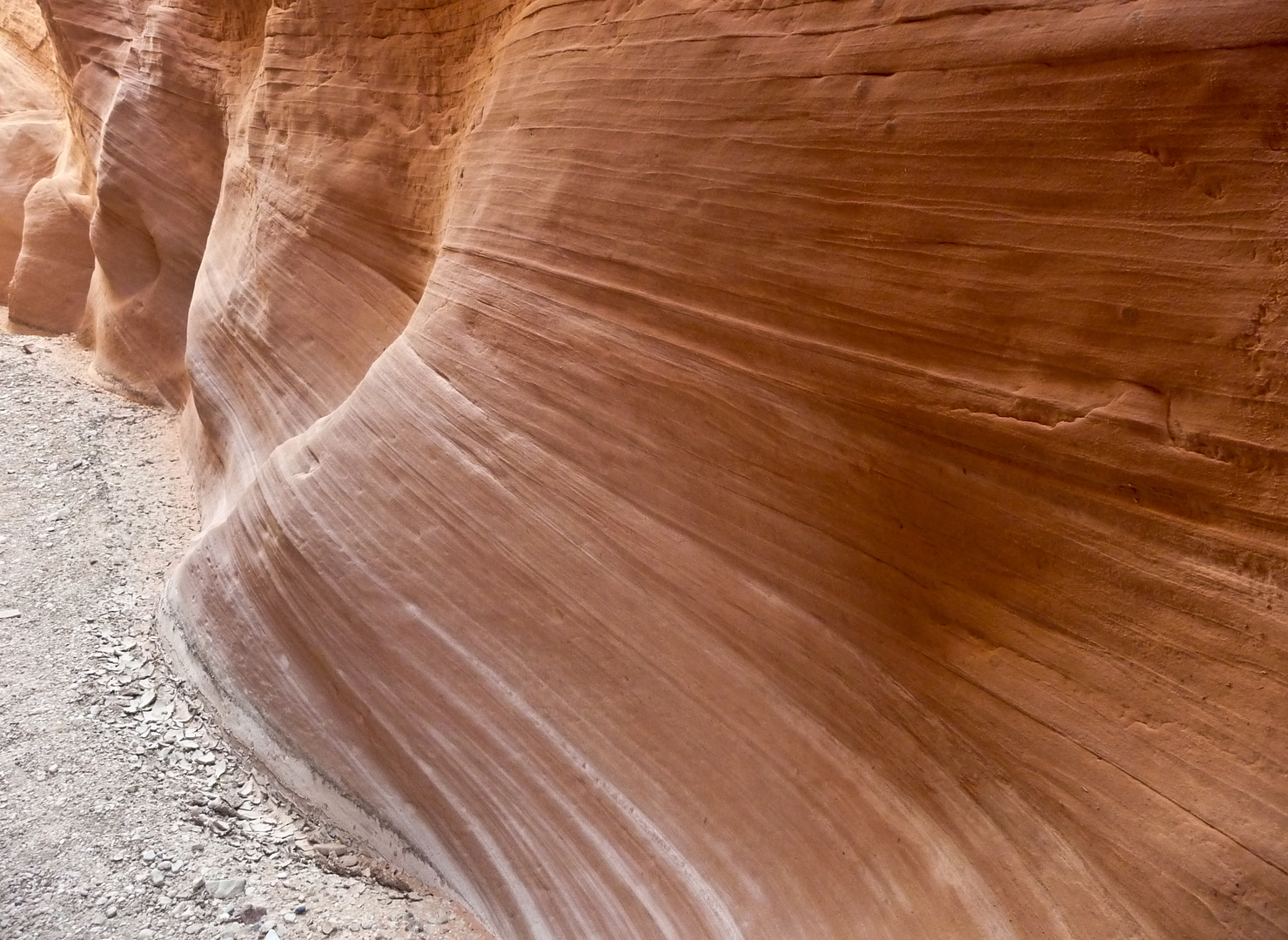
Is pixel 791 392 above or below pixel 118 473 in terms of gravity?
above

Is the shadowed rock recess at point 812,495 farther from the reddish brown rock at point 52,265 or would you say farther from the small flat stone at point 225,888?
the reddish brown rock at point 52,265

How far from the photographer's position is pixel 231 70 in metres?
4.62

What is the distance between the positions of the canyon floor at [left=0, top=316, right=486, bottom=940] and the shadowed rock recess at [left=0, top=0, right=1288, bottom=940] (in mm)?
147

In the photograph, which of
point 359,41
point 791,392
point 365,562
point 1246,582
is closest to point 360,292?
point 359,41

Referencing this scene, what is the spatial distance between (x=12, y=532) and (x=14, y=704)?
1.22m

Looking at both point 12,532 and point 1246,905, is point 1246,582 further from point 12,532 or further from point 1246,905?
point 12,532

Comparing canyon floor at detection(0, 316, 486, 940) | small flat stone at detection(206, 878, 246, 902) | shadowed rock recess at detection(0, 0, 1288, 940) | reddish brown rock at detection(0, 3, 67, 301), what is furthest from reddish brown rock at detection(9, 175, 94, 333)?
small flat stone at detection(206, 878, 246, 902)

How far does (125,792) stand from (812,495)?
7.40 ft

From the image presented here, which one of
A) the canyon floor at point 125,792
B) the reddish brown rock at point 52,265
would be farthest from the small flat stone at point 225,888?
the reddish brown rock at point 52,265

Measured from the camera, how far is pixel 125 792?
271 centimetres

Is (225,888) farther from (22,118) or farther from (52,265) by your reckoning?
(22,118)

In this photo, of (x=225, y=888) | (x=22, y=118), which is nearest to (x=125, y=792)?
(x=225, y=888)

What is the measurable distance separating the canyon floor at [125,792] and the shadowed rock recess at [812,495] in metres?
0.15

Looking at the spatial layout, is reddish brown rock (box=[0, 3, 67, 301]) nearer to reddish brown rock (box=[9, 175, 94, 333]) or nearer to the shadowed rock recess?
reddish brown rock (box=[9, 175, 94, 333])
